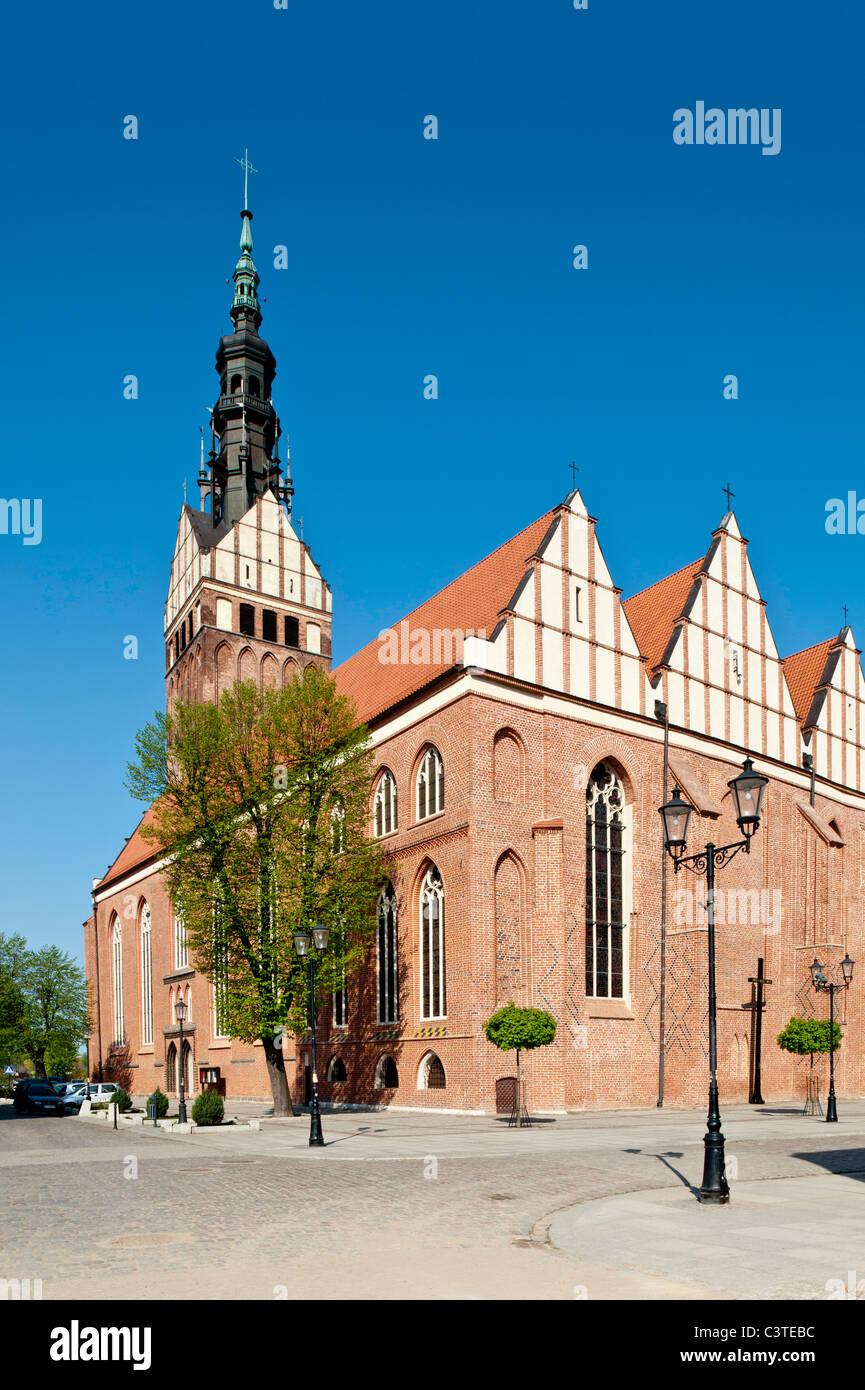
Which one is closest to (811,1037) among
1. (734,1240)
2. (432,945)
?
(432,945)

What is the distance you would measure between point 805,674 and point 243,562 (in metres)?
23.3

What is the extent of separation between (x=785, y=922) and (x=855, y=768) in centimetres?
837

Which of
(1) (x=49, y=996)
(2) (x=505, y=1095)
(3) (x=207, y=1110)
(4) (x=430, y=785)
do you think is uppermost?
(4) (x=430, y=785)

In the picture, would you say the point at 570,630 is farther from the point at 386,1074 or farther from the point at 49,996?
the point at 49,996

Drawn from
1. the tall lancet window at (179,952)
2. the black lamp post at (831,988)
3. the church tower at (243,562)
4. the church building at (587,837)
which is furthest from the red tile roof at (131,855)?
the black lamp post at (831,988)

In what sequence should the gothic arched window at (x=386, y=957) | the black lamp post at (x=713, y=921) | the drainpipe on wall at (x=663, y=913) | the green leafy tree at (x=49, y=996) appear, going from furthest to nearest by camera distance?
1. the green leafy tree at (x=49, y=996)
2. the gothic arched window at (x=386, y=957)
3. the drainpipe on wall at (x=663, y=913)
4. the black lamp post at (x=713, y=921)

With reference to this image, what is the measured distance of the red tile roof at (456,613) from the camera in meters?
31.1

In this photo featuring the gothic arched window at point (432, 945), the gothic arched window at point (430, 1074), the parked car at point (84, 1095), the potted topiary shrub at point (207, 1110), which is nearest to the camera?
the potted topiary shrub at point (207, 1110)

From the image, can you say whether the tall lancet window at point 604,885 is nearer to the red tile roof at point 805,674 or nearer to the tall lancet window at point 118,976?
the red tile roof at point 805,674

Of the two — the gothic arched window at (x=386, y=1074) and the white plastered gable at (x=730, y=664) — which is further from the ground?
the white plastered gable at (x=730, y=664)

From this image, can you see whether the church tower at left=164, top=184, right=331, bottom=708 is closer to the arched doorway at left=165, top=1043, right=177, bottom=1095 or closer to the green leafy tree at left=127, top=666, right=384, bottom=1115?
the arched doorway at left=165, top=1043, right=177, bottom=1095

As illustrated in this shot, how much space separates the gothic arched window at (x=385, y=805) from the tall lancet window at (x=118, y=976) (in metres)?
31.2

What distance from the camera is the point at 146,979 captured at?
55.4m
